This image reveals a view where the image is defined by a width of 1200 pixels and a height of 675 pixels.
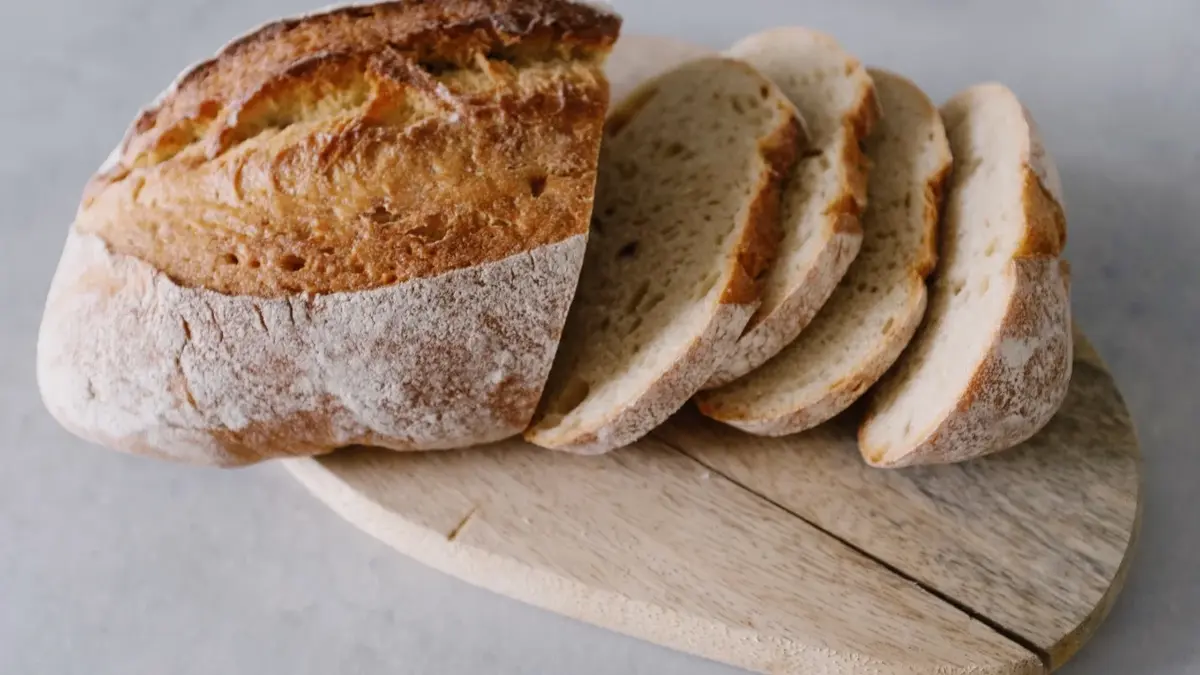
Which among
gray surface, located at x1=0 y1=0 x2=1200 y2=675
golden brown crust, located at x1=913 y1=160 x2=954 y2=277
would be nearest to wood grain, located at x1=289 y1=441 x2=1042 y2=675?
gray surface, located at x1=0 y1=0 x2=1200 y2=675

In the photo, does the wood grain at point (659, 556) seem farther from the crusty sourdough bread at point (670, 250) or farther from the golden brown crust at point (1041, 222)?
the golden brown crust at point (1041, 222)

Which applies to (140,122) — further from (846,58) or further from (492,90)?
(846,58)

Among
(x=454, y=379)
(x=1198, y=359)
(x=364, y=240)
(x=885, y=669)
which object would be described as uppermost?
(x=364, y=240)

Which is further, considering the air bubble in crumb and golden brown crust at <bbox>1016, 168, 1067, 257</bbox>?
golden brown crust at <bbox>1016, 168, 1067, 257</bbox>

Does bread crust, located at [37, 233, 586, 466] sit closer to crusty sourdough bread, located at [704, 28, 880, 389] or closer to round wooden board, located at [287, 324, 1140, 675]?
round wooden board, located at [287, 324, 1140, 675]

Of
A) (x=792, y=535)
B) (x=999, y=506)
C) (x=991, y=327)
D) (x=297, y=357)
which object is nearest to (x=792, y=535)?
(x=792, y=535)

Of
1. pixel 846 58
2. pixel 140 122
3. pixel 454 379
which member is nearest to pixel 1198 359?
pixel 846 58

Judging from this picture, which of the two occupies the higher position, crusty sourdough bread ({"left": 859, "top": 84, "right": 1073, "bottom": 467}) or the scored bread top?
the scored bread top
